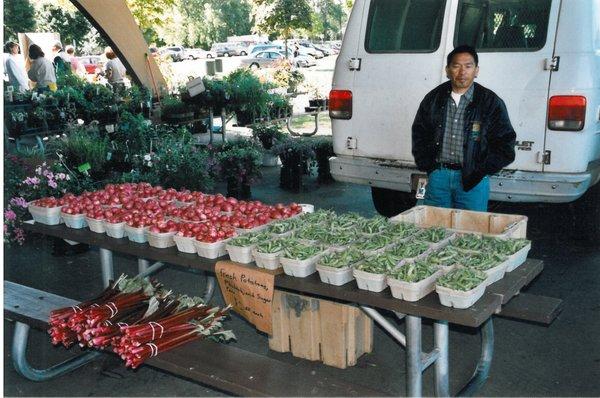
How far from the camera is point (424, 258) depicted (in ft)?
10.4

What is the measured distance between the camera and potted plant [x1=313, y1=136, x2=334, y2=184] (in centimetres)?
915

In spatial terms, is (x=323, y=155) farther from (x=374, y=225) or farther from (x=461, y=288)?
(x=461, y=288)

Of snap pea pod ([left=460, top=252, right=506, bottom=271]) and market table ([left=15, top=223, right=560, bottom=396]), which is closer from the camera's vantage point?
market table ([left=15, top=223, right=560, bottom=396])

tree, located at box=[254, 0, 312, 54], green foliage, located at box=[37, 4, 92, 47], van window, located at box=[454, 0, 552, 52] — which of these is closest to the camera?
van window, located at box=[454, 0, 552, 52]

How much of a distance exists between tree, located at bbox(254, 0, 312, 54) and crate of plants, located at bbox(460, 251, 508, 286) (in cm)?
1982

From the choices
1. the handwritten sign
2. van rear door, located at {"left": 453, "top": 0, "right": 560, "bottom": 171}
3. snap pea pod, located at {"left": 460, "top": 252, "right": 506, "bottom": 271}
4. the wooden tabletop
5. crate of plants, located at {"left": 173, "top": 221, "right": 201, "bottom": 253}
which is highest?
van rear door, located at {"left": 453, "top": 0, "right": 560, "bottom": 171}

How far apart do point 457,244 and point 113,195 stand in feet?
7.92

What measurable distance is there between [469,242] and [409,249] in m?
0.36

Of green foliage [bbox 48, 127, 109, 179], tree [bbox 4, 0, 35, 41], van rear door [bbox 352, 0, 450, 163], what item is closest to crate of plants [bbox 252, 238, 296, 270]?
van rear door [bbox 352, 0, 450, 163]

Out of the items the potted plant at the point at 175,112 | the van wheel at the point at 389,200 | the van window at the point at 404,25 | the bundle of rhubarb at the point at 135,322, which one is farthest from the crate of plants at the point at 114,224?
the potted plant at the point at 175,112

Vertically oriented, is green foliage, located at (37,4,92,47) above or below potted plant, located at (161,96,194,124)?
above

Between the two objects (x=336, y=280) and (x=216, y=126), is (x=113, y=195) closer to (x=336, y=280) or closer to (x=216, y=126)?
(x=336, y=280)

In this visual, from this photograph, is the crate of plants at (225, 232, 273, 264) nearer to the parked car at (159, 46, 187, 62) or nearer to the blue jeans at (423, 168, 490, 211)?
the blue jeans at (423, 168, 490, 211)

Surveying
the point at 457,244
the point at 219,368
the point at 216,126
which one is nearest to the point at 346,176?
the point at 457,244
